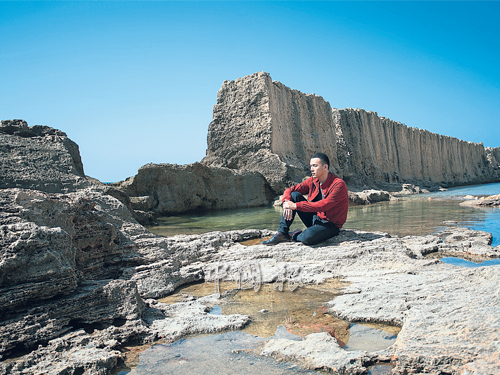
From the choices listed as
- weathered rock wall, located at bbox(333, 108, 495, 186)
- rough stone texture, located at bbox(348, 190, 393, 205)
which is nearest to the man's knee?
rough stone texture, located at bbox(348, 190, 393, 205)

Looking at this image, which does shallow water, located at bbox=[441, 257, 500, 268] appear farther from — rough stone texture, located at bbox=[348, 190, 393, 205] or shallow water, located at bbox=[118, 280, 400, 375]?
rough stone texture, located at bbox=[348, 190, 393, 205]

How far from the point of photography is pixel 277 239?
4422 millimetres

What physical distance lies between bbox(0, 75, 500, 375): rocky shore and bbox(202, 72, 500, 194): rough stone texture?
1163 centimetres

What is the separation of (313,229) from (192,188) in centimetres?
992

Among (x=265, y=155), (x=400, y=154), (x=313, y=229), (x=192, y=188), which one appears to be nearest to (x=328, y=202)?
(x=313, y=229)

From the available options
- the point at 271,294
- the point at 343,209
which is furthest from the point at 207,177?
the point at 271,294

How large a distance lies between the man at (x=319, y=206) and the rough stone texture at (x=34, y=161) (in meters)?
3.34

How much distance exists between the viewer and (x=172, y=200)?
515 inches

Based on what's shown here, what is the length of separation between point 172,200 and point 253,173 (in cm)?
391

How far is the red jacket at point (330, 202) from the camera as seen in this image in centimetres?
414

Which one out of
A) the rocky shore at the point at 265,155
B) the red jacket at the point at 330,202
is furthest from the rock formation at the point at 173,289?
the rocky shore at the point at 265,155

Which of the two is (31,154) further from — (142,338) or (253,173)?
(253,173)

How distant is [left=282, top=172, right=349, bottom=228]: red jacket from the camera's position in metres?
4.14

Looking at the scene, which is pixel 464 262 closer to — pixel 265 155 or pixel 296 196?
pixel 296 196
